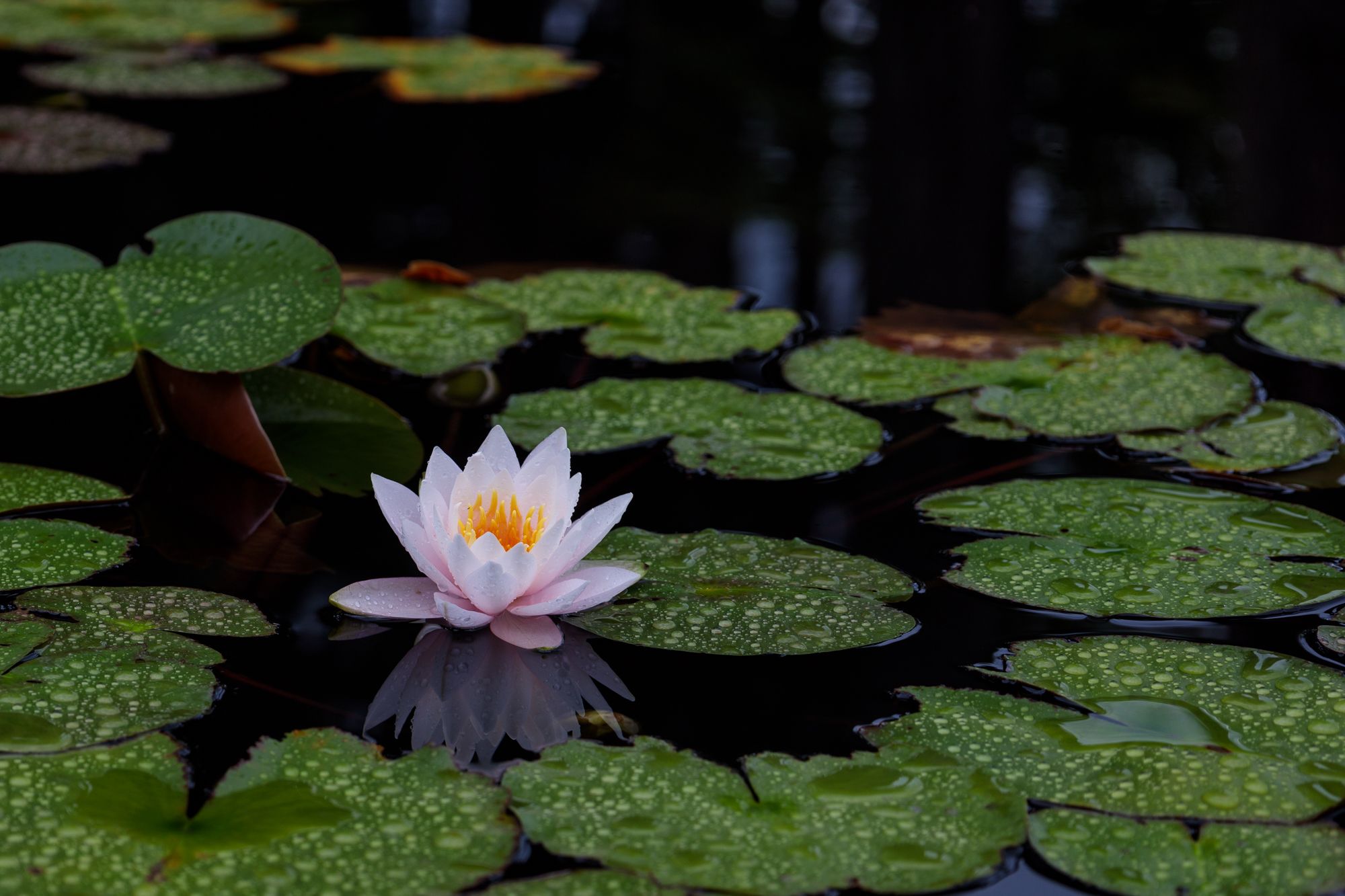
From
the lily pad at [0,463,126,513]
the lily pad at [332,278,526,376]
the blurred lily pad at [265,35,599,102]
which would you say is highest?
the blurred lily pad at [265,35,599,102]

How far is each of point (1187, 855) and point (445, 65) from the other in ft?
12.5

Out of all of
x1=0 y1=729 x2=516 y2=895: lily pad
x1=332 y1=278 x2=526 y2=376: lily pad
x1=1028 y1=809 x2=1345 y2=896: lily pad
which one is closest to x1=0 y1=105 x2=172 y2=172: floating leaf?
x1=332 y1=278 x2=526 y2=376: lily pad

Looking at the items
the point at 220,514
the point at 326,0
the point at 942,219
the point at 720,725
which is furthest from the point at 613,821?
the point at 326,0

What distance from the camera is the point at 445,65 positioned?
432 cm

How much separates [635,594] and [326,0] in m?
4.67

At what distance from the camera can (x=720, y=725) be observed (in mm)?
1276

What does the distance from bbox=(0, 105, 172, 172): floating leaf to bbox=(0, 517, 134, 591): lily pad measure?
1893mm

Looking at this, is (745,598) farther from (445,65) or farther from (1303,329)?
(445,65)

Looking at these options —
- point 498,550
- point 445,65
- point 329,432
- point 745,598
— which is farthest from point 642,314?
point 445,65

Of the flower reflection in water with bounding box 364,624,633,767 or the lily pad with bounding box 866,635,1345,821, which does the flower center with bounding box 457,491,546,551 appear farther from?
the lily pad with bounding box 866,635,1345,821

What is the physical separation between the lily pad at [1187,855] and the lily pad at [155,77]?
3.57 meters

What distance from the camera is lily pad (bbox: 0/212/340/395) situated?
1.74 m

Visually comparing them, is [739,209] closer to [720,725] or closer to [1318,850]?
[720,725]

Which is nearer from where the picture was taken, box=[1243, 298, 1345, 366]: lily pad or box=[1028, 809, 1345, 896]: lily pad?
box=[1028, 809, 1345, 896]: lily pad
